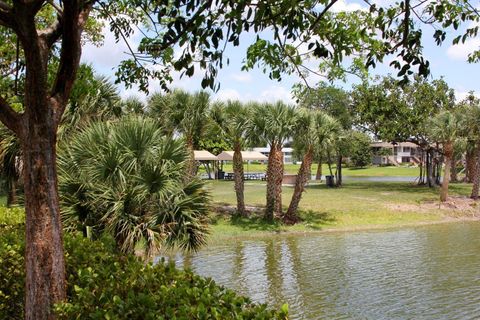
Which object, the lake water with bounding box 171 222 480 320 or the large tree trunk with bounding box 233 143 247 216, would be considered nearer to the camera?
the lake water with bounding box 171 222 480 320

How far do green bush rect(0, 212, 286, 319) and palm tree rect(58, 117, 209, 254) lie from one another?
3.25 m

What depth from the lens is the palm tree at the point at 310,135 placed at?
2180cm

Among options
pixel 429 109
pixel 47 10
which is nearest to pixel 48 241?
pixel 47 10

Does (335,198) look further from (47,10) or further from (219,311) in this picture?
(219,311)

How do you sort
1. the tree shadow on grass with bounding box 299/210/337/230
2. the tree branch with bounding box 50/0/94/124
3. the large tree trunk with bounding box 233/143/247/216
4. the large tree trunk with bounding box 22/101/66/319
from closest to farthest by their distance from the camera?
the large tree trunk with bounding box 22/101/66/319, the tree branch with bounding box 50/0/94/124, the tree shadow on grass with bounding box 299/210/337/230, the large tree trunk with bounding box 233/143/247/216

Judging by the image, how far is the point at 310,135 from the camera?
2172cm

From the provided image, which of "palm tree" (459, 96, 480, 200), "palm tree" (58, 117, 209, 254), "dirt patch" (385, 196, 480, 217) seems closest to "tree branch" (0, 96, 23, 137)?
"palm tree" (58, 117, 209, 254)

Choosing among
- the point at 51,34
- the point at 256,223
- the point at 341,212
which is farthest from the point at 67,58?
the point at 341,212

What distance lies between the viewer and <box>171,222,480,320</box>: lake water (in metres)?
10.7

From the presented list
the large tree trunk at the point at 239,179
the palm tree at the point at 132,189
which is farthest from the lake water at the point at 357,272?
the large tree trunk at the point at 239,179

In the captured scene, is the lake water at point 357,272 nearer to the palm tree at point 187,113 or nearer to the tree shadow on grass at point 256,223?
the tree shadow on grass at point 256,223

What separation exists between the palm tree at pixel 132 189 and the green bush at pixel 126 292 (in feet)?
10.7

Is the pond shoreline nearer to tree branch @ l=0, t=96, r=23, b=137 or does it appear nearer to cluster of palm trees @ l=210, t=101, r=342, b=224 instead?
cluster of palm trees @ l=210, t=101, r=342, b=224

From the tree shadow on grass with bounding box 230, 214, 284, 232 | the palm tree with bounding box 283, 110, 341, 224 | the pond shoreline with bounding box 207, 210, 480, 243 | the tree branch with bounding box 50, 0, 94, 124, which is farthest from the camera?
the palm tree with bounding box 283, 110, 341, 224
